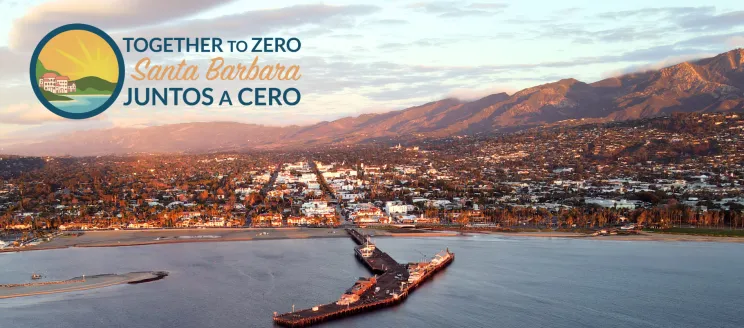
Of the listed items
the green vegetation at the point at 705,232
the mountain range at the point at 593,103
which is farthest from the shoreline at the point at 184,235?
the mountain range at the point at 593,103

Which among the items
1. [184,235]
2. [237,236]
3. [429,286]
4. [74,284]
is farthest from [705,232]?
[74,284]

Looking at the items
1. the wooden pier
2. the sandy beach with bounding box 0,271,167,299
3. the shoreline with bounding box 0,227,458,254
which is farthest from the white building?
the sandy beach with bounding box 0,271,167,299

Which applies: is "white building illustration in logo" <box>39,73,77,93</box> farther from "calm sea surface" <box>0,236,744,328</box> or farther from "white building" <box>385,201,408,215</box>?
"white building" <box>385,201,408,215</box>

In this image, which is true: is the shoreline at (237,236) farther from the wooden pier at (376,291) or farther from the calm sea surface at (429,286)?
the wooden pier at (376,291)

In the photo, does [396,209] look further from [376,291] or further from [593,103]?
[593,103]

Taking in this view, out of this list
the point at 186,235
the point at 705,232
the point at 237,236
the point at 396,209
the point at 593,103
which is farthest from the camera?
the point at 593,103

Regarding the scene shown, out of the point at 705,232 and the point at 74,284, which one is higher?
the point at 705,232
